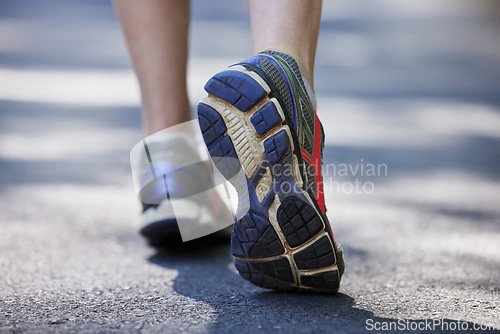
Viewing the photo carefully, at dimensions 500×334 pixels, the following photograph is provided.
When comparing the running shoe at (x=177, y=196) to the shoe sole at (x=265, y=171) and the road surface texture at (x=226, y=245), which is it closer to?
the road surface texture at (x=226, y=245)

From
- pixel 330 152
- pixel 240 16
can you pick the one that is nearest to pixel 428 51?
pixel 240 16

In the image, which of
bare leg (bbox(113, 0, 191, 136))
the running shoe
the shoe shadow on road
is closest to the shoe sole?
the shoe shadow on road

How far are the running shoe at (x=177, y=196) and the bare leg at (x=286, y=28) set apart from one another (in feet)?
1.34

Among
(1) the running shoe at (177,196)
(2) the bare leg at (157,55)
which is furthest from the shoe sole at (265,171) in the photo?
(2) the bare leg at (157,55)

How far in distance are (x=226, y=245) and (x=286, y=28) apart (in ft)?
2.02

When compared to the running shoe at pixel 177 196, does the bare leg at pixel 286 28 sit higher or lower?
higher

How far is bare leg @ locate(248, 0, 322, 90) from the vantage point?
3.85ft

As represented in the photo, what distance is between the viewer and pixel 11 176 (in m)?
2.16

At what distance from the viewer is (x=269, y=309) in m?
1.06

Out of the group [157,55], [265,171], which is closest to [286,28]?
[265,171]

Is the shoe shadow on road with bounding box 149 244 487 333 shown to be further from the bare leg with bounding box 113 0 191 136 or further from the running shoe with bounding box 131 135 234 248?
the bare leg with bounding box 113 0 191 136

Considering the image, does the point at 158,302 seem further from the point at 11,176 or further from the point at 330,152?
the point at 330,152

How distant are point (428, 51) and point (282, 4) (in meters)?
4.77

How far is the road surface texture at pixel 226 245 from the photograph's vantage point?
3.48ft
